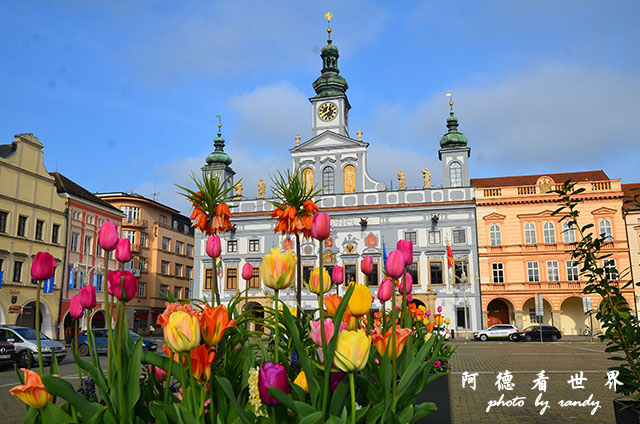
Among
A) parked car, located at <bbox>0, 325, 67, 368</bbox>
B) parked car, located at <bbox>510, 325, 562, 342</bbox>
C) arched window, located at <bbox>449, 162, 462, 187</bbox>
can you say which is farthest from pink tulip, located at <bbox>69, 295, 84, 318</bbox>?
arched window, located at <bbox>449, 162, 462, 187</bbox>

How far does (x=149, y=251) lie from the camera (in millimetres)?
50281

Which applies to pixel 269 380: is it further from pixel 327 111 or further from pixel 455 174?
pixel 327 111

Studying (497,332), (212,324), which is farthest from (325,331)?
(497,332)

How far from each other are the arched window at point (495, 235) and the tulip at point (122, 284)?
37.8 m

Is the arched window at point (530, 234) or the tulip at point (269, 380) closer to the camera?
the tulip at point (269, 380)

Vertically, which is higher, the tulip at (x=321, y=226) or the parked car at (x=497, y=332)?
the tulip at (x=321, y=226)

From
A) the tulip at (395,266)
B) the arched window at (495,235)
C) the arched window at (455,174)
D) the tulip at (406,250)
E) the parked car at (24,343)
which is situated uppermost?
the arched window at (455,174)

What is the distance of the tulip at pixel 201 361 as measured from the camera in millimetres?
2224

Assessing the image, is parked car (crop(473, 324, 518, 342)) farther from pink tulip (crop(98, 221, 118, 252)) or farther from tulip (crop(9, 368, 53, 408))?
tulip (crop(9, 368, 53, 408))

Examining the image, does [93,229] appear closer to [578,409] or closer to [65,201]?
[65,201]

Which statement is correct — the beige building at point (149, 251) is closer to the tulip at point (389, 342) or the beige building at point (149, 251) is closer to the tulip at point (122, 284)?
the tulip at point (122, 284)

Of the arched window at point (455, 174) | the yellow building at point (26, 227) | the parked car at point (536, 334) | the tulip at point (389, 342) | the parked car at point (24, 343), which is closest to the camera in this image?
the tulip at point (389, 342)

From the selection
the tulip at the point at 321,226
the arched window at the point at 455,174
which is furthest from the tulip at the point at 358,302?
the arched window at the point at 455,174

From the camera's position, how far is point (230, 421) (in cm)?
229
